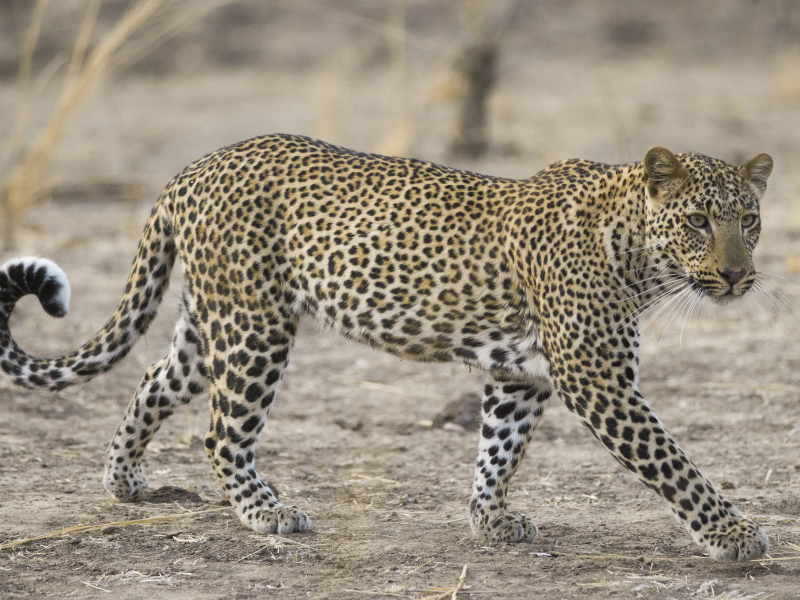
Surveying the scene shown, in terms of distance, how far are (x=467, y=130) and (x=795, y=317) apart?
22.6ft

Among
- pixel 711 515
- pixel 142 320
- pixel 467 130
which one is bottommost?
pixel 711 515

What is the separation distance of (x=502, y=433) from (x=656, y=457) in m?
0.86

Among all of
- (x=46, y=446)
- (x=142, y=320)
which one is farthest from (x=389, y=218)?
(x=46, y=446)

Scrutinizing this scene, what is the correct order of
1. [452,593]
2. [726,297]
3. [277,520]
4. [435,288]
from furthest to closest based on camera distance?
[277,520]
[435,288]
[726,297]
[452,593]

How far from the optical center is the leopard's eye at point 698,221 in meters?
4.39

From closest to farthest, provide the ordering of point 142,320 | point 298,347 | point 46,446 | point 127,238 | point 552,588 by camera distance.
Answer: point 552,588
point 142,320
point 46,446
point 298,347
point 127,238

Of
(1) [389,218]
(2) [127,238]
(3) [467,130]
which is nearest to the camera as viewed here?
(1) [389,218]

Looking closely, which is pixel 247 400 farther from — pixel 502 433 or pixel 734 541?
pixel 734 541

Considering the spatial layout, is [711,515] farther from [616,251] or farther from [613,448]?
[616,251]

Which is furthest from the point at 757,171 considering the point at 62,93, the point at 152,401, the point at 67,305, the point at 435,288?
the point at 62,93

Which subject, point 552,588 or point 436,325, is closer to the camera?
point 552,588

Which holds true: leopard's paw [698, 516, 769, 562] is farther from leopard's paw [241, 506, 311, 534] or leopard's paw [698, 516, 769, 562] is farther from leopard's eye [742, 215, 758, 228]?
leopard's paw [241, 506, 311, 534]

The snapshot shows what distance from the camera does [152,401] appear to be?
17.6 feet

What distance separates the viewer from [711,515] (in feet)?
14.5
